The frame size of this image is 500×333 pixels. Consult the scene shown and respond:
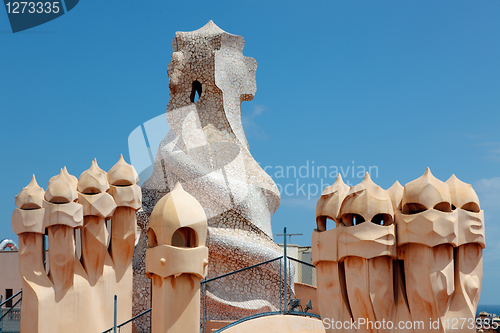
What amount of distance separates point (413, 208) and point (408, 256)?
21.3 inches

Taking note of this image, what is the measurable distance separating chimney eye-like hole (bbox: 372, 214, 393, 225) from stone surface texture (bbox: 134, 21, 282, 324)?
4.39 meters

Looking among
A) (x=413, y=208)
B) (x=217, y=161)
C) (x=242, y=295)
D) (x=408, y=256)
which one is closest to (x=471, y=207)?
(x=413, y=208)

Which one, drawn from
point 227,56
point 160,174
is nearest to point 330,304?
point 160,174

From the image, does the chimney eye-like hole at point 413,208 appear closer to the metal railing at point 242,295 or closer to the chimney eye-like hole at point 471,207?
the chimney eye-like hole at point 471,207

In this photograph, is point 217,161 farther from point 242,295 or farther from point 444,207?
point 444,207

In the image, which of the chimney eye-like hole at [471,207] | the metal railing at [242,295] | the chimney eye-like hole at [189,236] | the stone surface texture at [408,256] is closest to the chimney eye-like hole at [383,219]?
the stone surface texture at [408,256]

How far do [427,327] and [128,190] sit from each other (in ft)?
17.2

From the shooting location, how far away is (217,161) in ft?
39.5

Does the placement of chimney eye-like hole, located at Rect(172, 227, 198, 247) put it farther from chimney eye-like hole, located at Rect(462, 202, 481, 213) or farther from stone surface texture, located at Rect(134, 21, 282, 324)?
chimney eye-like hole, located at Rect(462, 202, 481, 213)

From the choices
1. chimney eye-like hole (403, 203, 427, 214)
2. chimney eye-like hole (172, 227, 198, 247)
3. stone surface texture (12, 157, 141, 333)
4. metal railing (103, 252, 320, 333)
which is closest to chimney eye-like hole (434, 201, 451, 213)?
chimney eye-like hole (403, 203, 427, 214)

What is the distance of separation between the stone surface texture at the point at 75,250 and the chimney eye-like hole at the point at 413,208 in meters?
4.71

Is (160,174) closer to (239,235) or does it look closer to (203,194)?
(203,194)

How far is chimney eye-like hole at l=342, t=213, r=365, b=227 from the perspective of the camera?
6855mm

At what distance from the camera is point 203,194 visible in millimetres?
11609
